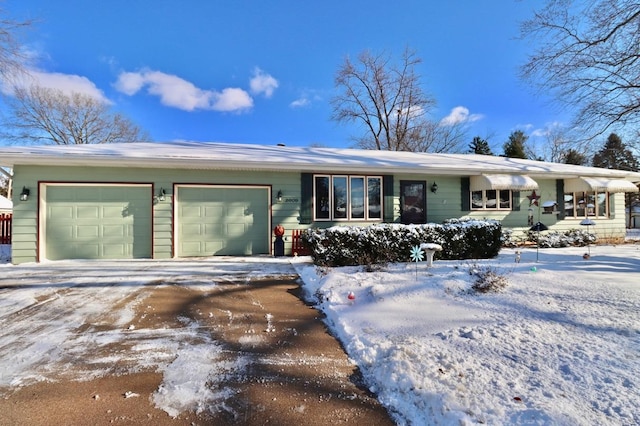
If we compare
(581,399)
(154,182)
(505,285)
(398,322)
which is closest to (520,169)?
(505,285)

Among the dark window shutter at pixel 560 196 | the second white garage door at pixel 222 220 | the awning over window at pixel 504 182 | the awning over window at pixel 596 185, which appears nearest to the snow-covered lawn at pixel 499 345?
the second white garage door at pixel 222 220

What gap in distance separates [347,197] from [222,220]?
11.9ft

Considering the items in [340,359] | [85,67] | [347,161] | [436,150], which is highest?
[85,67]

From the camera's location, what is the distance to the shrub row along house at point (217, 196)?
7566mm

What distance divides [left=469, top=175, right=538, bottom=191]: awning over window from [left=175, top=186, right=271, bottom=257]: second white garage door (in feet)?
21.6

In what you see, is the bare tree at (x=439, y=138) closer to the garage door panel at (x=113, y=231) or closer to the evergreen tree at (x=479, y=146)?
the evergreen tree at (x=479, y=146)

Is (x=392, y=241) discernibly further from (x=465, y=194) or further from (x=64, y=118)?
(x=64, y=118)

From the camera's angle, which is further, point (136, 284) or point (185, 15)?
point (185, 15)

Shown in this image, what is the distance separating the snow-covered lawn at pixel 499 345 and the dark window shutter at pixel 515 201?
609 cm

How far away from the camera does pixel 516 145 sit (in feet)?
91.0

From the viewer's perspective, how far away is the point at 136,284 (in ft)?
17.5

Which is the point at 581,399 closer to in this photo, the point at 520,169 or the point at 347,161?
the point at 347,161

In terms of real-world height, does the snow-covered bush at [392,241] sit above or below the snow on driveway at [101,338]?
above

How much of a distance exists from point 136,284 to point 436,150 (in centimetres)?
2478
